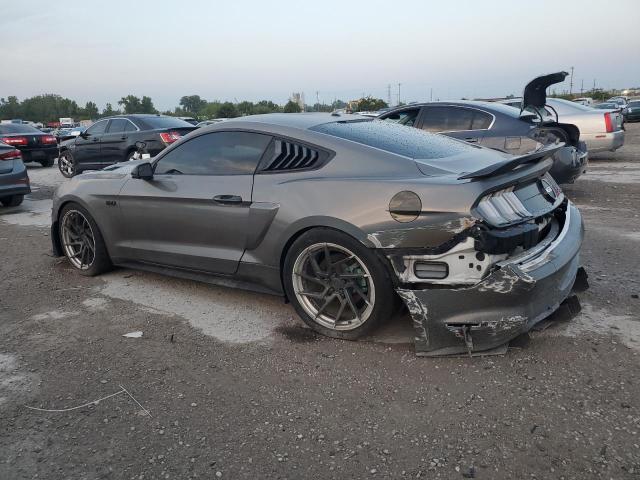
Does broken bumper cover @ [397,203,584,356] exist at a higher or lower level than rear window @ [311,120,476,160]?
lower

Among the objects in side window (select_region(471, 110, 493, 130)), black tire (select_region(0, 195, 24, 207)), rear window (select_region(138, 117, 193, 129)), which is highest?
rear window (select_region(138, 117, 193, 129))

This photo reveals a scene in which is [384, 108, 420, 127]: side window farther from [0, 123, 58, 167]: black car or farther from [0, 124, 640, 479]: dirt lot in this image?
[0, 123, 58, 167]: black car

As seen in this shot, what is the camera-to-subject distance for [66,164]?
43.8 ft

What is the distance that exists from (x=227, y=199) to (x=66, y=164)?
11.2 metres

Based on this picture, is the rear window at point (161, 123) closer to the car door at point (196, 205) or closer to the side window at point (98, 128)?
the side window at point (98, 128)

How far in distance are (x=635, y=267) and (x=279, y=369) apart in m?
3.40

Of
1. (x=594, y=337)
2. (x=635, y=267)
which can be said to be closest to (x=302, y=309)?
(x=594, y=337)

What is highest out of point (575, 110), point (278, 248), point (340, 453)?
point (575, 110)

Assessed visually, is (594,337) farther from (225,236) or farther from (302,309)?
(225,236)

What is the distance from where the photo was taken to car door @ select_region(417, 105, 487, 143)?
25.4 feet

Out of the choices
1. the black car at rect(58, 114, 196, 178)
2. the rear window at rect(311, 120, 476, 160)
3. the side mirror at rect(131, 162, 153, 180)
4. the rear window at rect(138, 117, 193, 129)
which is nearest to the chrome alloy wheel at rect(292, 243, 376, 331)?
the rear window at rect(311, 120, 476, 160)

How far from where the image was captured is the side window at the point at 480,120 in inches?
301

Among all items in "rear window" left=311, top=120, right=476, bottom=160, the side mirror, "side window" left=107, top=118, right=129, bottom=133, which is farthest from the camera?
"side window" left=107, top=118, right=129, bottom=133

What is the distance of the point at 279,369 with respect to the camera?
3.18m
